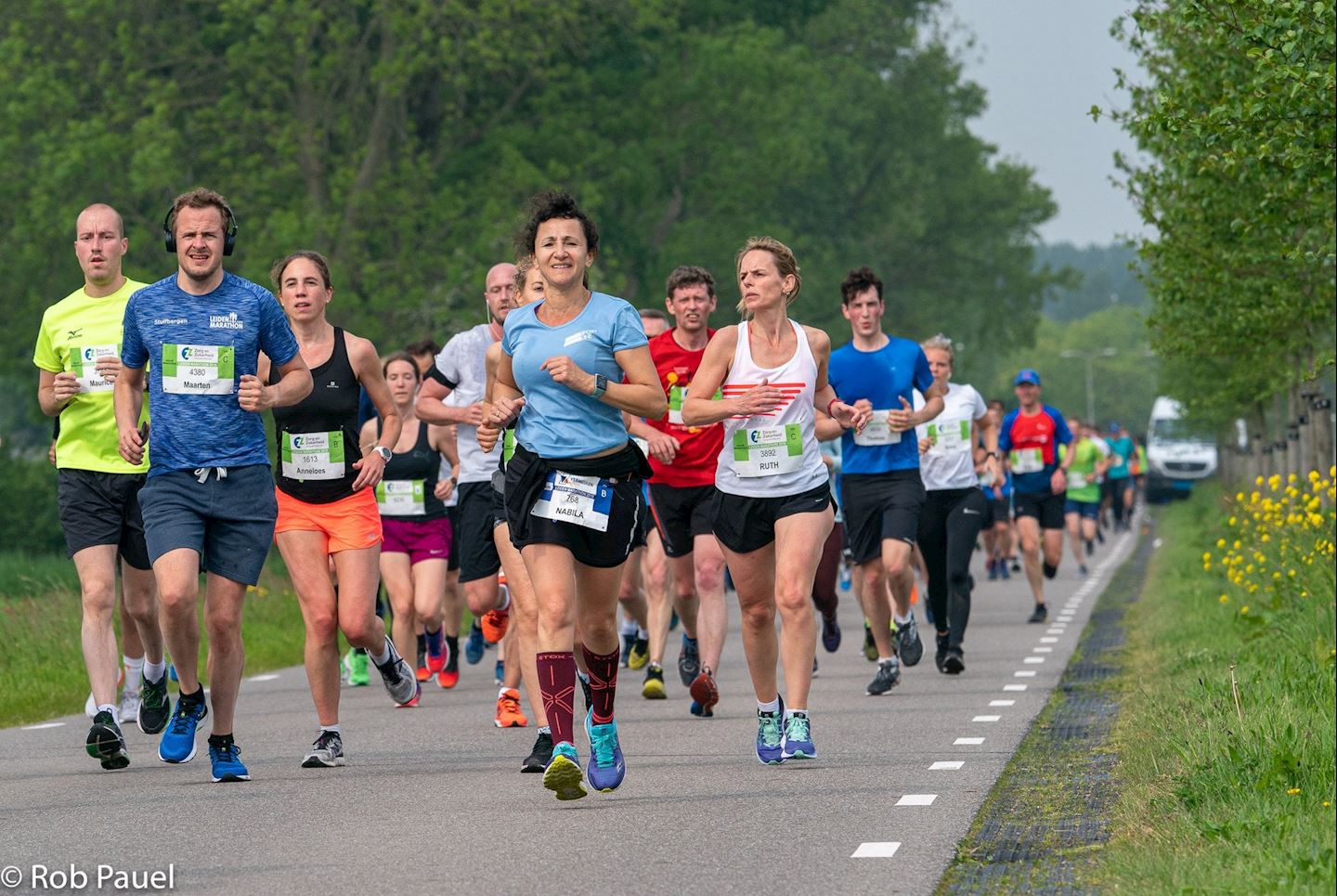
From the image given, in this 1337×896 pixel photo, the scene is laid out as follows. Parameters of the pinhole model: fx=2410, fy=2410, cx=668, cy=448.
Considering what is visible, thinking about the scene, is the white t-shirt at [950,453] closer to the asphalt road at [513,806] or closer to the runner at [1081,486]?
the asphalt road at [513,806]

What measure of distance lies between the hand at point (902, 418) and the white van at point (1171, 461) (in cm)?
5107

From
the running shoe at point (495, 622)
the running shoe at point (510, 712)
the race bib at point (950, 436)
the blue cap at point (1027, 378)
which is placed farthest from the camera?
the blue cap at point (1027, 378)

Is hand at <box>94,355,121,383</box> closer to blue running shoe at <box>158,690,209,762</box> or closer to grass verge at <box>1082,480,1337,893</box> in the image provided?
blue running shoe at <box>158,690,209,762</box>

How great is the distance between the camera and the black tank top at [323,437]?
10156 millimetres

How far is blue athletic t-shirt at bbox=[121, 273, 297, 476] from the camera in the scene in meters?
9.19

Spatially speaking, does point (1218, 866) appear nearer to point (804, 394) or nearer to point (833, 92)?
point (804, 394)

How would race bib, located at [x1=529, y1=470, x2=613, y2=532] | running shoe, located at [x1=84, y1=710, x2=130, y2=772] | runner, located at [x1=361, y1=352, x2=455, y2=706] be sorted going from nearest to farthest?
1. race bib, located at [x1=529, y1=470, x2=613, y2=532]
2. running shoe, located at [x1=84, y1=710, x2=130, y2=772]
3. runner, located at [x1=361, y1=352, x2=455, y2=706]

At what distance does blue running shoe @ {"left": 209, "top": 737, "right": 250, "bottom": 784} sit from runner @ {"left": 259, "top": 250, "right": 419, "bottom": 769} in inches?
19.4

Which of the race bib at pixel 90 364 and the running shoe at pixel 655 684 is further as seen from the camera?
the running shoe at pixel 655 684

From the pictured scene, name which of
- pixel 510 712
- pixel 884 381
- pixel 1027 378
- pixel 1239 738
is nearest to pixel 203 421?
pixel 510 712

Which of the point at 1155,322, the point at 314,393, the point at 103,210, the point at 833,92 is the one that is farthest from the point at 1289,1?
the point at 833,92

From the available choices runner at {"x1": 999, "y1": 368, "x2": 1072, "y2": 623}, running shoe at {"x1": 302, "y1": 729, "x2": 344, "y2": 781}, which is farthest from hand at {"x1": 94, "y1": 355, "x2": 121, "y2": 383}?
runner at {"x1": 999, "y1": 368, "x2": 1072, "y2": 623}

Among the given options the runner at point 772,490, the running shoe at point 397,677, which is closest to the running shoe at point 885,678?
the running shoe at point 397,677

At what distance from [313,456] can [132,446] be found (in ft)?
4.11
